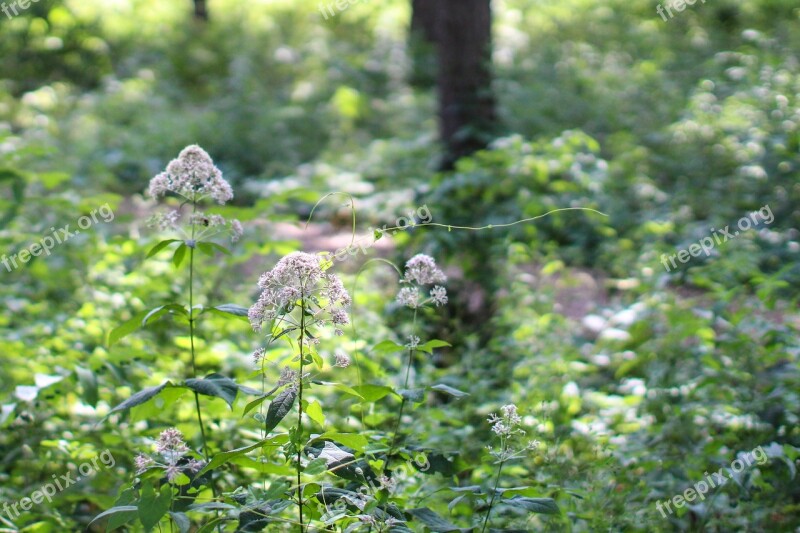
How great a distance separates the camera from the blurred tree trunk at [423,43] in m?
13.8

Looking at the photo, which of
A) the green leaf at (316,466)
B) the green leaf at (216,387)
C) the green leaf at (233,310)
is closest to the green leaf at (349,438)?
the green leaf at (316,466)

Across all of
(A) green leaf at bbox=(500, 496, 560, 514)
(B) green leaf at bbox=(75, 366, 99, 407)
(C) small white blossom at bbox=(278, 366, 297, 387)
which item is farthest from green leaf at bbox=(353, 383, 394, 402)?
(B) green leaf at bbox=(75, 366, 99, 407)

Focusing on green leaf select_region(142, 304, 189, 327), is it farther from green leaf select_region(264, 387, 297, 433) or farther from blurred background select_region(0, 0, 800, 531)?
blurred background select_region(0, 0, 800, 531)

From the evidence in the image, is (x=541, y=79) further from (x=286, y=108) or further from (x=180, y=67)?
(x=180, y=67)

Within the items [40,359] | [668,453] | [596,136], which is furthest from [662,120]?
[40,359]

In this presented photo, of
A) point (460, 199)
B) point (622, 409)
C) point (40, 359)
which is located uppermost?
point (460, 199)

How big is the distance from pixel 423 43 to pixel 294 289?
12876mm

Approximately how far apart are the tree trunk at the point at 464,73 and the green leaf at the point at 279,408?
6161 mm

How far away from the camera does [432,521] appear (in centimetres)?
238

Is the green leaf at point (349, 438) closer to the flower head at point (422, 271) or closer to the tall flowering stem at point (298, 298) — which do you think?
the tall flowering stem at point (298, 298)

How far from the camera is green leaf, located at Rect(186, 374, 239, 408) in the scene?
99.2 inches

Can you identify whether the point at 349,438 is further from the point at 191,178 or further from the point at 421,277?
the point at 191,178

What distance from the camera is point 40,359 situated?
4.12 metres

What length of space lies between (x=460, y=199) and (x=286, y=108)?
674 centimetres
